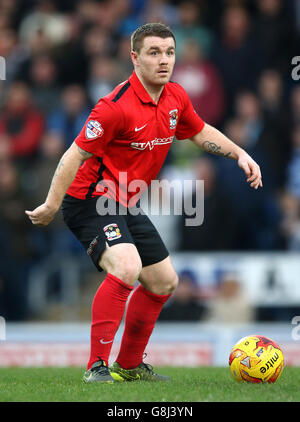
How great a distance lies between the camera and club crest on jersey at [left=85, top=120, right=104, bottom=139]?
20.4 ft

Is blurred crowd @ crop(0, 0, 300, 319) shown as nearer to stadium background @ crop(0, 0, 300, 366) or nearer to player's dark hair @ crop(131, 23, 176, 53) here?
stadium background @ crop(0, 0, 300, 366)

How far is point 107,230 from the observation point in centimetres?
637

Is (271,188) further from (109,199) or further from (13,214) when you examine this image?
(109,199)

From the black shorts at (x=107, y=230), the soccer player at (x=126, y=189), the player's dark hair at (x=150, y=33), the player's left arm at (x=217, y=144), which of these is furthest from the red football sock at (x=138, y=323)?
the player's dark hair at (x=150, y=33)

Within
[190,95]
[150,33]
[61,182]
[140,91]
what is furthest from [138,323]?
[190,95]

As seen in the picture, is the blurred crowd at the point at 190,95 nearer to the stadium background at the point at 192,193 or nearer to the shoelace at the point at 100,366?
the stadium background at the point at 192,193

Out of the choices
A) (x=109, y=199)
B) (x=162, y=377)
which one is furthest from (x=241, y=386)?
(x=109, y=199)

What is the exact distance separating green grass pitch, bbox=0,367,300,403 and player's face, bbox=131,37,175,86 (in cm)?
231

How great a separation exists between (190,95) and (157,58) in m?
6.43

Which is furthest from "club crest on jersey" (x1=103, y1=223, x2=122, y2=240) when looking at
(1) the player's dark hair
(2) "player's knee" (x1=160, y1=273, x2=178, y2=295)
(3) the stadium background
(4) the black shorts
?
(3) the stadium background

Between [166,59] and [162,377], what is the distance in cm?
259

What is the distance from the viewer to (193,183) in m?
11.5

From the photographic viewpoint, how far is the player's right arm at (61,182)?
623 cm

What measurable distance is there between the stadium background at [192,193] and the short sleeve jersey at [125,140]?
13.3 feet
